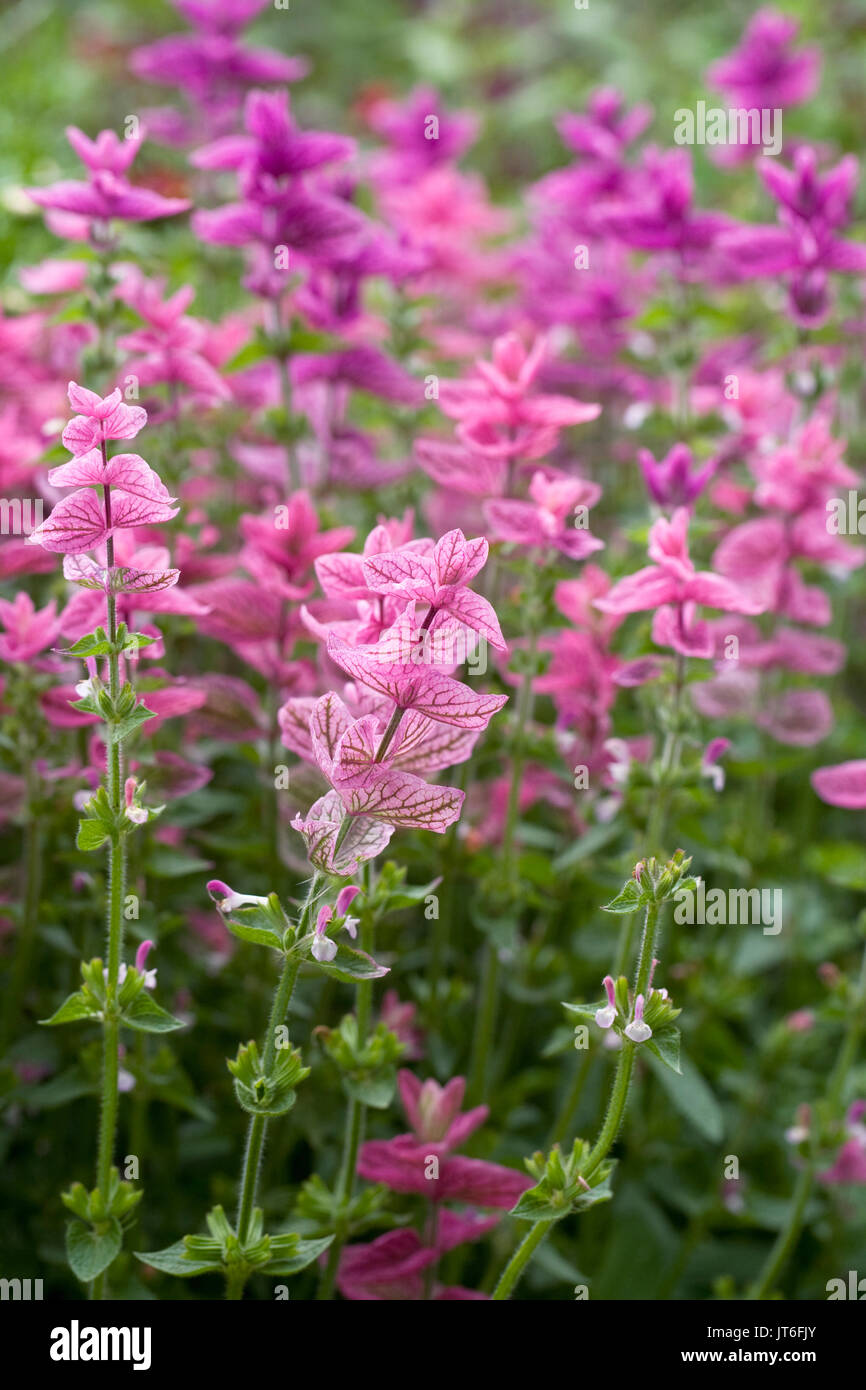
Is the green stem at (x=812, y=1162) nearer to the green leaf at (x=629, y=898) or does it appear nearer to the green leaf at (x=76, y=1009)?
the green leaf at (x=629, y=898)

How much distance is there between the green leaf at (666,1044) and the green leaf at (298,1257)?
24cm

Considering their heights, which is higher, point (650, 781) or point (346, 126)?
point (346, 126)

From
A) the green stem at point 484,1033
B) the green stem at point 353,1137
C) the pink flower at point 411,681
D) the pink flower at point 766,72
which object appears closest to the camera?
the pink flower at point 411,681

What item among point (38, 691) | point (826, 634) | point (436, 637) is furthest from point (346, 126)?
point (436, 637)

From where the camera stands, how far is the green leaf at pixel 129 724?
0.73 metres

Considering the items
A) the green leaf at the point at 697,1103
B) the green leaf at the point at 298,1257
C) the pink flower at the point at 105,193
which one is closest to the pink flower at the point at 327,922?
the green leaf at the point at 298,1257

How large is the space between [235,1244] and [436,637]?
39 centimetres

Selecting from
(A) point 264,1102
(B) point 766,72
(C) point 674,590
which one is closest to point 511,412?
(C) point 674,590

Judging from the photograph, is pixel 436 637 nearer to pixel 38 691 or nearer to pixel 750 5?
pixel 38 691

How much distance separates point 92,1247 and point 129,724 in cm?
34

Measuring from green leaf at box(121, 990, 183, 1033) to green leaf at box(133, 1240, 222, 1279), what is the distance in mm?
133

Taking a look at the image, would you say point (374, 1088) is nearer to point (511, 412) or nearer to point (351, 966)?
point (351, 966)

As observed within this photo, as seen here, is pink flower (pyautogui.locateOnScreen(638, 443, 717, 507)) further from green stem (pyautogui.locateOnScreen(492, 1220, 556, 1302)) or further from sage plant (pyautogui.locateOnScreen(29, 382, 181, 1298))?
green stem (pyautogui.locateOnScreen(492, 1220, 556, 1302))
